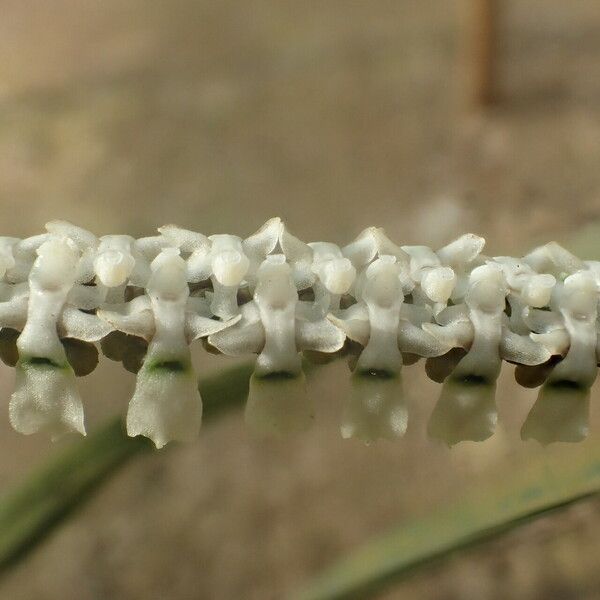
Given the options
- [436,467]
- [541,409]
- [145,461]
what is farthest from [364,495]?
[541,409]

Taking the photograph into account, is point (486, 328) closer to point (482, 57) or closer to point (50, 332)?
point (50, 332)

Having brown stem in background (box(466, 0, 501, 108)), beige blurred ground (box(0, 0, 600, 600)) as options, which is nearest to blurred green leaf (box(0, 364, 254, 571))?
beige blurred ground (box(0, 0, 600, 600))

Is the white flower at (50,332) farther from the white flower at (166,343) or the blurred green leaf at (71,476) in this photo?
the blurred green leaf at (71,476)

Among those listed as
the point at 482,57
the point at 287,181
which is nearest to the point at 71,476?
the point at 287,181

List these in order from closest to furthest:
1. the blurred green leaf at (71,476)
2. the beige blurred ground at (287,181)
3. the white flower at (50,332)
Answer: the white flower at (50,332) < the blurred green leaf at (71,476) < the beige blurred ground at (287,181)

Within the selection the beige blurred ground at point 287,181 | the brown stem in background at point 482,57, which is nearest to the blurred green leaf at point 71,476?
the beige blurred ground at point 287,181
